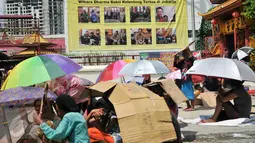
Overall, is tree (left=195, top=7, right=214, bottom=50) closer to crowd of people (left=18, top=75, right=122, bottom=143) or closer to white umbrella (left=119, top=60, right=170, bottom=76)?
white umbrella (left=119, top=60, right=170, bottom=76)

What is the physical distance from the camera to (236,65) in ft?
25.4

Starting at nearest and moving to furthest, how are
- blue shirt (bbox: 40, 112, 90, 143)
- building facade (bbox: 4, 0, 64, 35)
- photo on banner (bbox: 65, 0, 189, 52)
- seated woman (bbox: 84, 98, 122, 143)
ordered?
1. blue shirt (bbox: 40, 112, 90, 143)
2. seated woman (bbox: 84, 98, 122, 143)
3. building facade (bbox: 4, 0, 64, 35)
4. photo on banner (bbox: 65, 0, 189, 52)

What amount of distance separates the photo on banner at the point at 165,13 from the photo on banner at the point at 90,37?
448 cm

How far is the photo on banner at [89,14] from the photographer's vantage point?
2645cm

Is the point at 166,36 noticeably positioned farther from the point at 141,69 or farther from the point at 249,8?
the point at 141,69

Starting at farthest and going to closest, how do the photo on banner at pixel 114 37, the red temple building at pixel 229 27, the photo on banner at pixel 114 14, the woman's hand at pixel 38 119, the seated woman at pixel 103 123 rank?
the photo on banner at pixel 114 14
the photo on banner at pixel 114 37
the red temple building at pixel 229 27
the seated woman at pixel 103 123
the woman's hand at pixel 38 119

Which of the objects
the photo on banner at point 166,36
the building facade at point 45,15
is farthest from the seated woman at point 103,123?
the photo on banner at point 166,36

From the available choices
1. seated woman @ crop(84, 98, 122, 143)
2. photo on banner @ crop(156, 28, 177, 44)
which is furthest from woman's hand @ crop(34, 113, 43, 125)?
photo on banner @ crop(156, 28, 177, 44)

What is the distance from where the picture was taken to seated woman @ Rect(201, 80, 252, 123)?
8133 mm

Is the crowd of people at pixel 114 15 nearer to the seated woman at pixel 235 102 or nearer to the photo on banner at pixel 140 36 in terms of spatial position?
the photo on banner at pixel 140 36

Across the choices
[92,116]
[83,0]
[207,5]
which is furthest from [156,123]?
[207,5]

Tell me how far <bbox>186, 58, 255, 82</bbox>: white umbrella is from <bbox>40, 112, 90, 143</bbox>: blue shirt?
431 centimetres

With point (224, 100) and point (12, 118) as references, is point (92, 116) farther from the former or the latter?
point (224, 100)

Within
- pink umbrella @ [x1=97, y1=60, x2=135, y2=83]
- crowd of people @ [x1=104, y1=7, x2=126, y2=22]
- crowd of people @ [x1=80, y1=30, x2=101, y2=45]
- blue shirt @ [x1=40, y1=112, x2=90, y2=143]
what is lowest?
blue shirt @ [x1=40, y1=112, x2=90, y2=143]
